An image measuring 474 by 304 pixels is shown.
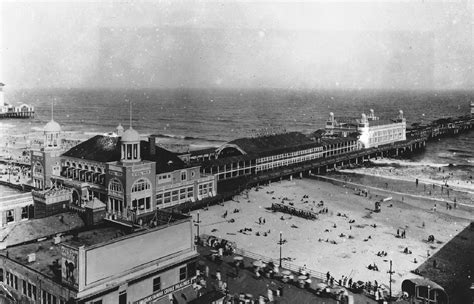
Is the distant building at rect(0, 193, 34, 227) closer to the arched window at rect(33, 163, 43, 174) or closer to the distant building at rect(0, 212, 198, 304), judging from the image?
the distant building at rect(0, 212, 198, 304)

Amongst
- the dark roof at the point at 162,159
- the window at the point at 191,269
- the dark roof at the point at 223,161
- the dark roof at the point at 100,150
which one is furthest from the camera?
the dark roof at the point at 223,161

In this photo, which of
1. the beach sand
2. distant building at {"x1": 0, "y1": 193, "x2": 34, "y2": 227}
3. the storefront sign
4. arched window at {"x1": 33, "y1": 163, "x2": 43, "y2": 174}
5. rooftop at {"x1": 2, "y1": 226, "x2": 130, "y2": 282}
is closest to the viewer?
rooftop at {"x1": 2, "y1": 226, "x2": 130, "y2": 282}

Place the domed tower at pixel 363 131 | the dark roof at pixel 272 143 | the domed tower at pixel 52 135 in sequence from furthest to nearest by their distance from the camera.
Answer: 1. the domed tower at pixel 363 131
2. the dark roof at pixel 272 143
3. the domed tower at pixel 52 135

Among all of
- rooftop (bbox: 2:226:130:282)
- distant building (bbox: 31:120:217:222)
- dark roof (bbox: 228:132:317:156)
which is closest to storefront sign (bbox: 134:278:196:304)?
rooftop (bbox: 2:226:130:282)

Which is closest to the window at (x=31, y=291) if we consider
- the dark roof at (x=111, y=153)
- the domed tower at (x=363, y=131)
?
the dark roof at (x=111, y=153)

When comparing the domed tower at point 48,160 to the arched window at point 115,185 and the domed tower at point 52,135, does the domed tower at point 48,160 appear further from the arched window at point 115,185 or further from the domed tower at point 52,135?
the arched window at point 115,185

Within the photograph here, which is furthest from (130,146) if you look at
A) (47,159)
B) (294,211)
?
(294,211)

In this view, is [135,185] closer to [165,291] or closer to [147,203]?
[147,203]
